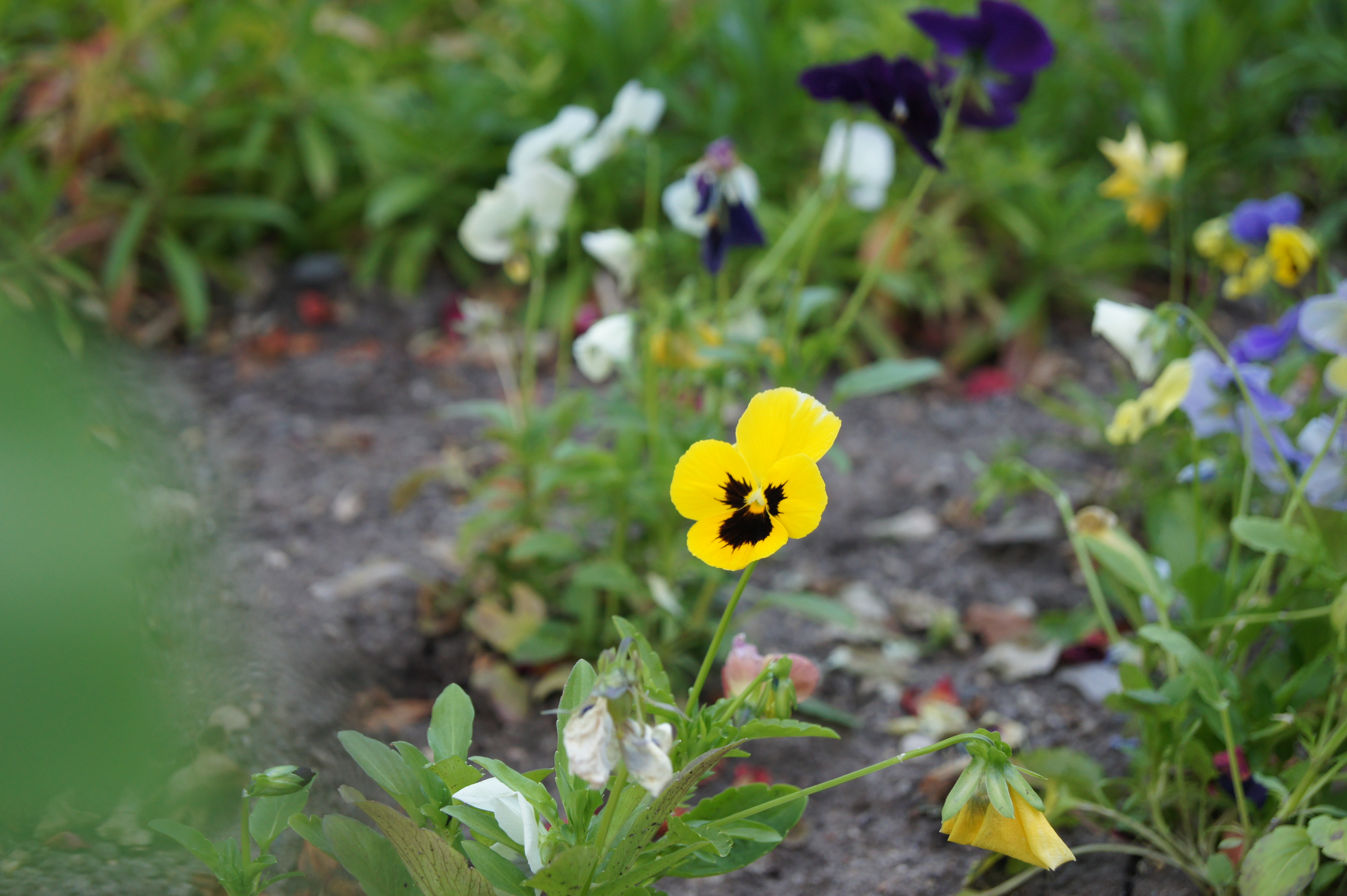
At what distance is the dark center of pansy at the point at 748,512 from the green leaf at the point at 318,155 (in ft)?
7.44

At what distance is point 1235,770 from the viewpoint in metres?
1.10

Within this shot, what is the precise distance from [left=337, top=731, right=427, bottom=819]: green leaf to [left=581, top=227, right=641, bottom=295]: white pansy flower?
0.87 meters

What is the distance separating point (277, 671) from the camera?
1.34m

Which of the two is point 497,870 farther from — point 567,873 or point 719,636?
point 719,636

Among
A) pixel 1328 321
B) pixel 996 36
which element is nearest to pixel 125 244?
pixel 996 36

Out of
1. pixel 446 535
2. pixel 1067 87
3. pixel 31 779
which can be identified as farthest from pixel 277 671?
pixel 1067 87

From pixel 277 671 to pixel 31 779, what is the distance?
1.12 meters

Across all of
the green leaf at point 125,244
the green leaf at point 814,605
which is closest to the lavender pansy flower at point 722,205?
the green leaf at point 814,605

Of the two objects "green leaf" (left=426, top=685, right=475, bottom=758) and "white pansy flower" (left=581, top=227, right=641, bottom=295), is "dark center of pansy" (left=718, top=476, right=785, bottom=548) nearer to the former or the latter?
"green leaf" (left=426, top=685, right=475, bottom=758)

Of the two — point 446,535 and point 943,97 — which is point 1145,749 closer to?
point 943,97

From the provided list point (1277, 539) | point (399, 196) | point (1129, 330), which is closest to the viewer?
point (1277, 539)

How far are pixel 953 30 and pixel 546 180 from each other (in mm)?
656

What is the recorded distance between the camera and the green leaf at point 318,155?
108 inches

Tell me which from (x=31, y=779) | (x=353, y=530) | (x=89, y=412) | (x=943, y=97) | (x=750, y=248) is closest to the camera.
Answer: (x=31, y=779)
